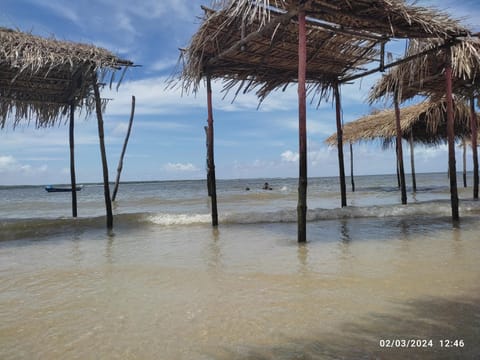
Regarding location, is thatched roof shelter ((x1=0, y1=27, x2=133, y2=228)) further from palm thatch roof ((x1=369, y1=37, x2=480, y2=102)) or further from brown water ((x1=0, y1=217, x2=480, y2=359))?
palm thatch roof ((x1=369, y1=37, x2=480, y2=102))

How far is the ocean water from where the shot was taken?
2.56 meters

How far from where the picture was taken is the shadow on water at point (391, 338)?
94.0 inches

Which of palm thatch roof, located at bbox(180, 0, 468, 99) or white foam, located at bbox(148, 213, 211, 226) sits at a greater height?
palm thatch roof, located at bbox(180, 0, 468, 99)

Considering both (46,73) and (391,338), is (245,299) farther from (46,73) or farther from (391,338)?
(46,73)

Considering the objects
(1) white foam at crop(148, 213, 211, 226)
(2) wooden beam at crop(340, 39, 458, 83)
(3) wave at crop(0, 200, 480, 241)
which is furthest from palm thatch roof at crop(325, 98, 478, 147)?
(1) white foam at crop(148, 213, 211, 226)

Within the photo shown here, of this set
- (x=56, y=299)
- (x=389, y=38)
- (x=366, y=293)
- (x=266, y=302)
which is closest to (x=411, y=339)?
(x=366, y=293)

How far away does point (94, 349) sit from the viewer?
2.59 m

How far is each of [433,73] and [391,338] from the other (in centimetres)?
913

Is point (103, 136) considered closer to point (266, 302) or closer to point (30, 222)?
point (30, 222)

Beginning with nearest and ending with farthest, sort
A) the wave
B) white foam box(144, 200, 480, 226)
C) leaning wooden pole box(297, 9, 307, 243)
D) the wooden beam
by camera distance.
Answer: leaning wooden pole box(297, 9, 307, 243)
the wooden beam
the wave
white foam box(144, 200, 480, 226)

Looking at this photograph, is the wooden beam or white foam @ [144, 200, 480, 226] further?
white foam @ [144, 200, 480, 226]

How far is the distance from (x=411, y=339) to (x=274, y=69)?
296 inches

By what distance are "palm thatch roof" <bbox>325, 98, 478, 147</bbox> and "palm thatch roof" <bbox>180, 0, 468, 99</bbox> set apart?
881 centimetres

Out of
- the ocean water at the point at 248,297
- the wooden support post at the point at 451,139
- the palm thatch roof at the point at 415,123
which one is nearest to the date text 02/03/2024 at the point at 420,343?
the ocean water at the point at 248,297
